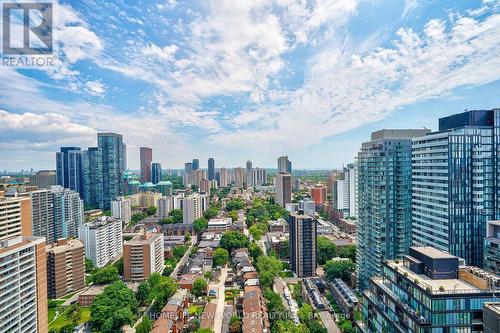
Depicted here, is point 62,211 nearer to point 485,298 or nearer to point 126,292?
point 126,292

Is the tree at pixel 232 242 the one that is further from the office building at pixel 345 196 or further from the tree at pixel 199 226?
the office building at pixel 345 196

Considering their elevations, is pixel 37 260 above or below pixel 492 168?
below

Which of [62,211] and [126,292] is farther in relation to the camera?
[62,211]

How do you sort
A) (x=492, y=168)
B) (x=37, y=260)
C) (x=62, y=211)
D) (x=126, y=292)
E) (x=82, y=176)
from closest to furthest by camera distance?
(x=37, y=260)
(x=492, y=168)
(x=126, y=292)
(x=62, y=211)
(x=82, y=176)

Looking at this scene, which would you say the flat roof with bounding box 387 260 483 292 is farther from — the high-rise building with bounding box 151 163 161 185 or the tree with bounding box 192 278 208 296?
the high-rise building with bounding box 151 163 161 185

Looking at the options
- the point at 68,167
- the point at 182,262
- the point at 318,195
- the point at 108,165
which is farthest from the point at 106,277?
the point at 318,195

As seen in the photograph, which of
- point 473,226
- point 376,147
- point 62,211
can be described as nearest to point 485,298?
point 473,226

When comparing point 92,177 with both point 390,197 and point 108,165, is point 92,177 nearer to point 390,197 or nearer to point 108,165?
point 108,165
